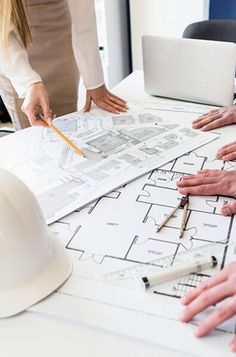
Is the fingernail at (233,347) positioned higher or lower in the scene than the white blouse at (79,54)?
lower

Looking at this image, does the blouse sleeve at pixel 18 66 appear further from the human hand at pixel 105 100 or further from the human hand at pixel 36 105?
the human hand at pixel 105 100

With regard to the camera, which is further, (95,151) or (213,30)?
(213,30)

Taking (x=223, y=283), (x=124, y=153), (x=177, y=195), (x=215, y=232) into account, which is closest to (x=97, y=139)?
(x=124, y=153)

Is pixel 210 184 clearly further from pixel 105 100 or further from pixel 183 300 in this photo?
pixel 105 100

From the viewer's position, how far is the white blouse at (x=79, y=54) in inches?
45.9

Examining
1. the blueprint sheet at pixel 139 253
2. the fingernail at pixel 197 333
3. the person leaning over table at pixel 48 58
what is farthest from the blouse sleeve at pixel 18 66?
the fingernail at pixel 197 333

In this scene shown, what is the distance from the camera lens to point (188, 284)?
64 cm

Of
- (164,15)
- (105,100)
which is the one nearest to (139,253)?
(105,100)

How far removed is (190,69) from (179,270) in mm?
758

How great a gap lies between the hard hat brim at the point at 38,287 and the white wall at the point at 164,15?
2.15m

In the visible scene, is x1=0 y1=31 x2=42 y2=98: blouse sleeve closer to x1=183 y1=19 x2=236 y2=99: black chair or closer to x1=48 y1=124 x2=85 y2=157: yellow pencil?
x1=48 y1=124 x2=85 y2=157: yellow pencil

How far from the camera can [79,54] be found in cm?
133

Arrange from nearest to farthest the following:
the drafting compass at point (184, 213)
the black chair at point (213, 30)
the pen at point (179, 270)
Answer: the pen at point (179, 270), the drafting compass at point (184, 213), the black chair at point (213, 30)

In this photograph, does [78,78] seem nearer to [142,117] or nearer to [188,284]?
[142,117]
